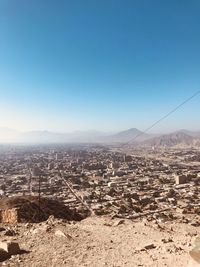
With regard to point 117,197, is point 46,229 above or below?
above

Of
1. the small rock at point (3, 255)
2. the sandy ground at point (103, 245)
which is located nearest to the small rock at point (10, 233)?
the sandy ground at point (103, 245)

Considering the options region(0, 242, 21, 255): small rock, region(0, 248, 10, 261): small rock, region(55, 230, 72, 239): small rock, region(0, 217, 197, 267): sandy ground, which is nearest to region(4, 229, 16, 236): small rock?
region(0, 217, 197, 267): sandy ground

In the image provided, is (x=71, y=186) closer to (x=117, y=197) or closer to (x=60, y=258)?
(x=117, y=197)

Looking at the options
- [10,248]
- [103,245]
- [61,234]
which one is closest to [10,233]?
[61,234]

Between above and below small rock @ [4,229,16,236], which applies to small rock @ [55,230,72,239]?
above

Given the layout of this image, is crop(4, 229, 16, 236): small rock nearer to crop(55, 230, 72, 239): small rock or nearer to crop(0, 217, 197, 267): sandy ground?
crop(0, 217, 197, 267): sandy ground

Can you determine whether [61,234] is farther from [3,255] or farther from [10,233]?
[3,255]

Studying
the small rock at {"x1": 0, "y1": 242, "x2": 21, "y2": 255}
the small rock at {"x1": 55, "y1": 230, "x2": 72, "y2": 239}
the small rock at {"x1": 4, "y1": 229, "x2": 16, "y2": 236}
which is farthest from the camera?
the small rock at {"x1": 4, "y1": 229, "x2": 16, "y2": 236}

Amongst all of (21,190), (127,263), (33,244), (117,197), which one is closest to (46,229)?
(33,244)
